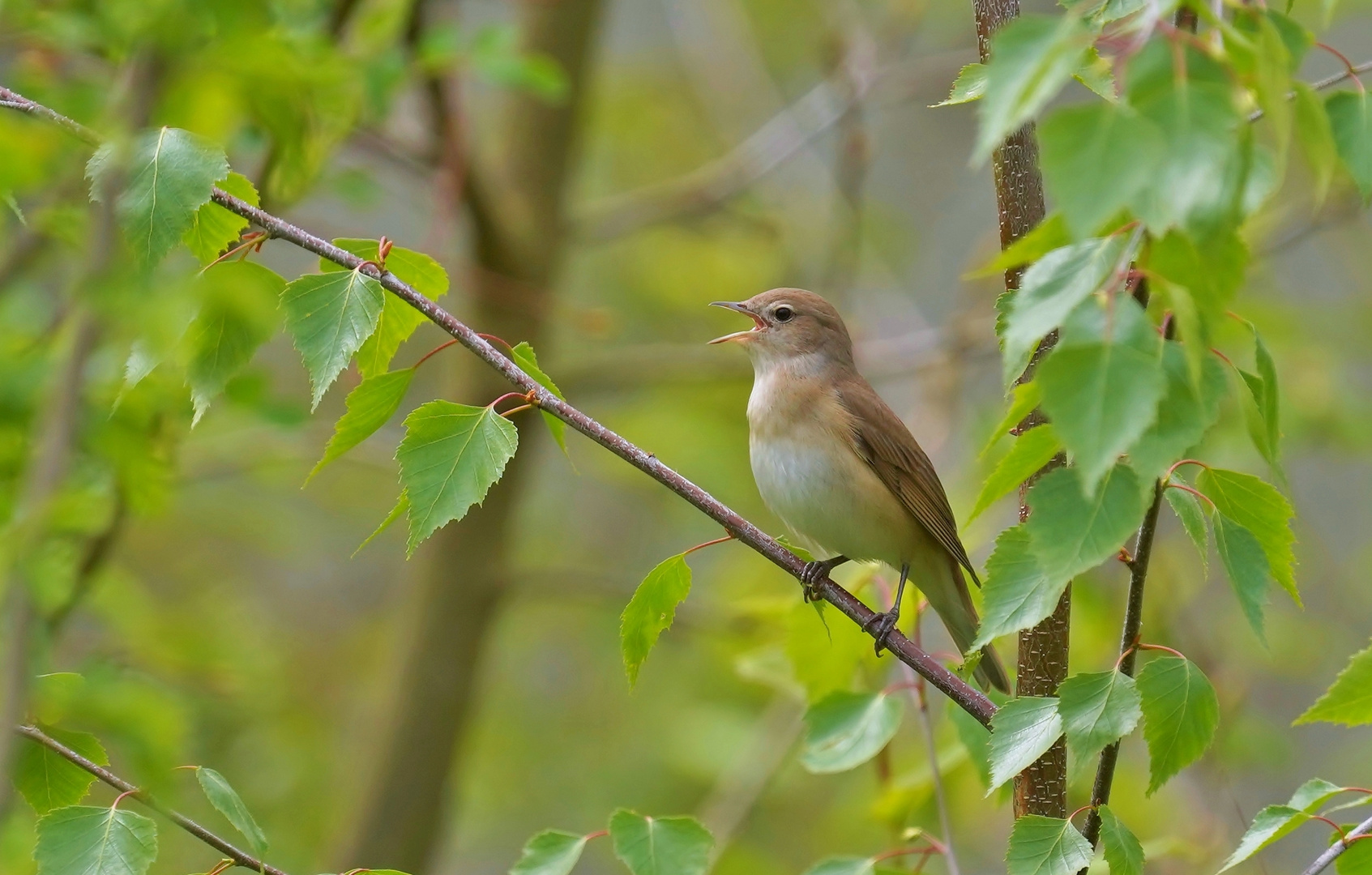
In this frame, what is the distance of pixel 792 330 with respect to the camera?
16.2ft

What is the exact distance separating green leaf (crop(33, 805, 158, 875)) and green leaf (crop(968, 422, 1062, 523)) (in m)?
1.42

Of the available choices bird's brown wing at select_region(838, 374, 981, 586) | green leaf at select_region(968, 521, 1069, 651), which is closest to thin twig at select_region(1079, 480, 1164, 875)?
green leaf at select_region(968, 521, 1069, 651)

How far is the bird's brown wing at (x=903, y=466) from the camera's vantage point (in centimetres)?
433

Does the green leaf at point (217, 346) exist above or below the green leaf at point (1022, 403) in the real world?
above

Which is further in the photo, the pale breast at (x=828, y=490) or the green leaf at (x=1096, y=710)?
the pale breast at (x=828, y=490)

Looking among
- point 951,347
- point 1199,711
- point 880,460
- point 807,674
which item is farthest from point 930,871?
point 1199,711

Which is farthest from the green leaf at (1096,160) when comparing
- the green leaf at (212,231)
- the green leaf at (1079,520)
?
the green leaf at (212,231)

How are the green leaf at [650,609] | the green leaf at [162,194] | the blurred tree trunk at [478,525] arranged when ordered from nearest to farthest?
the green leaf at [162,194] < the green leaf at [650,609] < the blurred tree trunk at [478,525]

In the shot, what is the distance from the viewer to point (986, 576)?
84.0 inches

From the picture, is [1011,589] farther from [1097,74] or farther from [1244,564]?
[1097,74]

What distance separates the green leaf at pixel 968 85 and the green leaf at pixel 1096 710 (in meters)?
1.03

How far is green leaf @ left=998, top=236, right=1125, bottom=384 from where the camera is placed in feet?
5.55

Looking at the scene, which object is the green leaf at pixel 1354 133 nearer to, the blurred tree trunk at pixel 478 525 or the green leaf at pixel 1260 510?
the green leaf at pixel 1260 510

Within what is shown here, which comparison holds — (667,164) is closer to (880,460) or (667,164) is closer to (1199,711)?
(880,460)
